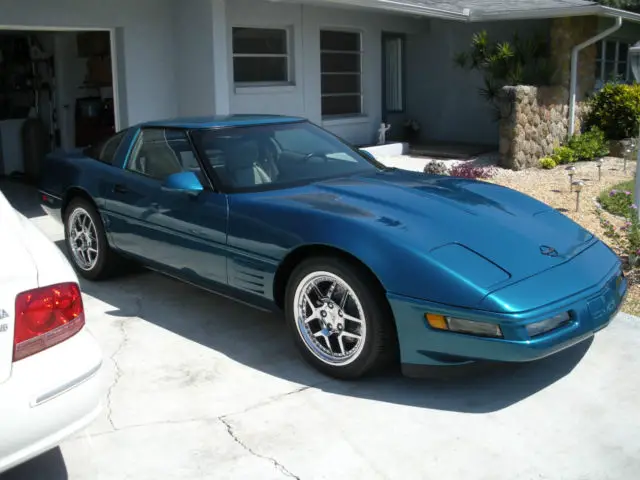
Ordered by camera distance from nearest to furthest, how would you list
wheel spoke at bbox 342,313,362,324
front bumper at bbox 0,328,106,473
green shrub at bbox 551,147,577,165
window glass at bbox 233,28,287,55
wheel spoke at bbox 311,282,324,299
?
front bumper at bbox 0,328,106,473 → wheel spoke at bbox 342,313,362,324 → wheel spoke at bbox 311,282,324,299 → window glass at bbox 233,28,287,55 → green shrub at bbox 551,147,577,165

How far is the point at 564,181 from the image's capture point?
35.3 ft

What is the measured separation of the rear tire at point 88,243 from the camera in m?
5.82

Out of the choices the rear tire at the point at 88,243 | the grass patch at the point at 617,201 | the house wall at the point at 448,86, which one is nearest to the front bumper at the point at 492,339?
the rear tire at the point at 88,243

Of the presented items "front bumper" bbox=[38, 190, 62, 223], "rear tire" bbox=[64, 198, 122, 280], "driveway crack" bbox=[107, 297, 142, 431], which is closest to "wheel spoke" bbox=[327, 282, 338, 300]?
"driveway crack" bbox=[107, 297, 142, 431]

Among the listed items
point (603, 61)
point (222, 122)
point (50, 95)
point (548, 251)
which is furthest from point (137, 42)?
point (603, 61)

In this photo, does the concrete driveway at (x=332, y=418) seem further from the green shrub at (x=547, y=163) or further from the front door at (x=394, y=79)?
the front door at (x=394, y=79)

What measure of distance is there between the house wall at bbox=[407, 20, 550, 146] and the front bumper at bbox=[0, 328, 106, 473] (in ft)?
42.7

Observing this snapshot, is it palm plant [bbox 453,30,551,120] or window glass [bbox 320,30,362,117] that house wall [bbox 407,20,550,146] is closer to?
palm plant [bbox 453,30,551,120]

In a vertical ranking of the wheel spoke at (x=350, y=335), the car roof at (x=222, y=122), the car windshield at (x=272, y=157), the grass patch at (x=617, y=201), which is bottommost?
the wheel spoke at (x=350, y=335)

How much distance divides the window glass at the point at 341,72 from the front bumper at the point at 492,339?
10414mm

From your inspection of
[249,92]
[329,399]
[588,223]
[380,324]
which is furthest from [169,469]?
[249,92]

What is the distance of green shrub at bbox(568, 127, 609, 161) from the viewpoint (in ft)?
42.6

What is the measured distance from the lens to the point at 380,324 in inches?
150

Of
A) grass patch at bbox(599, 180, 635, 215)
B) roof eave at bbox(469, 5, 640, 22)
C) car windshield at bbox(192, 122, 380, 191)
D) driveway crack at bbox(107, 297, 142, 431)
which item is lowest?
driveway crack at bbox(107, 297, 142, 431)
